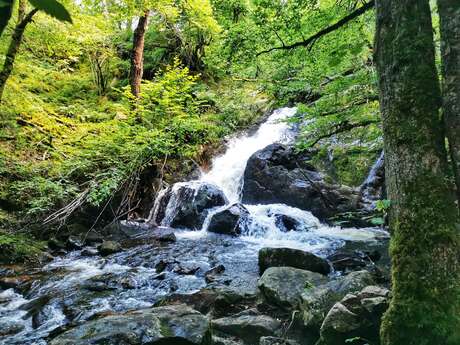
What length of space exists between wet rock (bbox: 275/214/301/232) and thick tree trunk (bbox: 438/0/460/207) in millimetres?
7664

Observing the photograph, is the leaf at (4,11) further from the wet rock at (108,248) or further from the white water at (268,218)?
the wet rock at (108,248)

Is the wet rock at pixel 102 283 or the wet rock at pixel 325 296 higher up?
the wet rock at pixel 325 296

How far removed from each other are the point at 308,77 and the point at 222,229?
5.88 m

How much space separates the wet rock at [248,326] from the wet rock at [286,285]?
0.37 metres

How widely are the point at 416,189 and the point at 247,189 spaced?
975 centimetres

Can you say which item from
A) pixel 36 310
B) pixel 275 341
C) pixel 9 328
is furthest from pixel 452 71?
pixel 36 310

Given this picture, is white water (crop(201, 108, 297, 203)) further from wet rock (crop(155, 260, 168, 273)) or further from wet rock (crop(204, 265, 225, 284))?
wet rock (crop(204, 265, 225, 284))

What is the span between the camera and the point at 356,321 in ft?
11.1

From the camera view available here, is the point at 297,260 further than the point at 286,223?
No

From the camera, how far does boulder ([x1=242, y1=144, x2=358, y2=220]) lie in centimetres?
1049

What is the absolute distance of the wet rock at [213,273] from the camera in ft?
22.0

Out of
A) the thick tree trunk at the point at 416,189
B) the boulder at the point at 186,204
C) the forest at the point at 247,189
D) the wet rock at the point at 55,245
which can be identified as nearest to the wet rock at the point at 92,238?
the forest at the point at 247,189

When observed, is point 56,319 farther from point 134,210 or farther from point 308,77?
point 134,210

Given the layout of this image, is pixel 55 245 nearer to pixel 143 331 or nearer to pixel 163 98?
pixel 163 98
